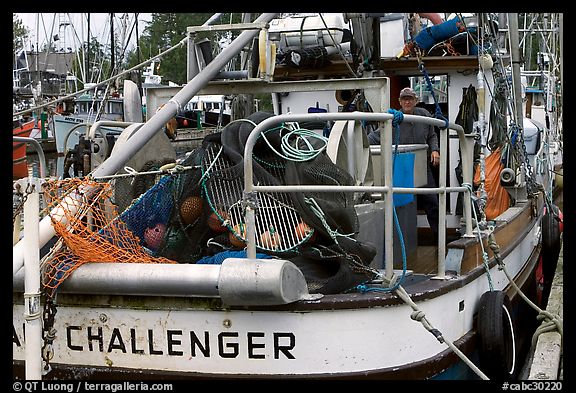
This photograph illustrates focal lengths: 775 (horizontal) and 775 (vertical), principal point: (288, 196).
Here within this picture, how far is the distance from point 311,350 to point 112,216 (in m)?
1.73

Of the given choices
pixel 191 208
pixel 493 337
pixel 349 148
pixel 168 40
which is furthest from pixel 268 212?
pixel 168 40

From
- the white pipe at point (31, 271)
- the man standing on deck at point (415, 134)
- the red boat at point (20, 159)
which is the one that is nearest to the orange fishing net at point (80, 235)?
the white pipe at point (31, 271)

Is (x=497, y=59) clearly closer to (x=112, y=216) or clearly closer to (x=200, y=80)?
(x=200, y=80)

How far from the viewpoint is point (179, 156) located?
7.09m

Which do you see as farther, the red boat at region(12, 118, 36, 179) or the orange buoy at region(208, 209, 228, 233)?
the red boat at region(12, 118, 36, 179)

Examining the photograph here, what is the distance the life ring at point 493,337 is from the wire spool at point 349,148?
1.20m

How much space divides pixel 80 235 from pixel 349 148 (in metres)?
1.85

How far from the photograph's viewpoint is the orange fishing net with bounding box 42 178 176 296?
13.6 ft

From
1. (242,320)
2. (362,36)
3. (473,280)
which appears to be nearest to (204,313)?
(242,320)

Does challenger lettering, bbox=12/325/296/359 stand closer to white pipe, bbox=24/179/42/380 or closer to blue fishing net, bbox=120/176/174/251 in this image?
white pipe, bbox=24/179/42/380

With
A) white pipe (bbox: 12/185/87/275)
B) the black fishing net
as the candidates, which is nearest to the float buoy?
the black fishing net

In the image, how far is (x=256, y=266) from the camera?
398 centimetres

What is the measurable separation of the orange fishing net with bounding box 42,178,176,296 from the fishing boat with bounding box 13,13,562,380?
11 mm

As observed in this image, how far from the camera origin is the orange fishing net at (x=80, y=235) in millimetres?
4133
